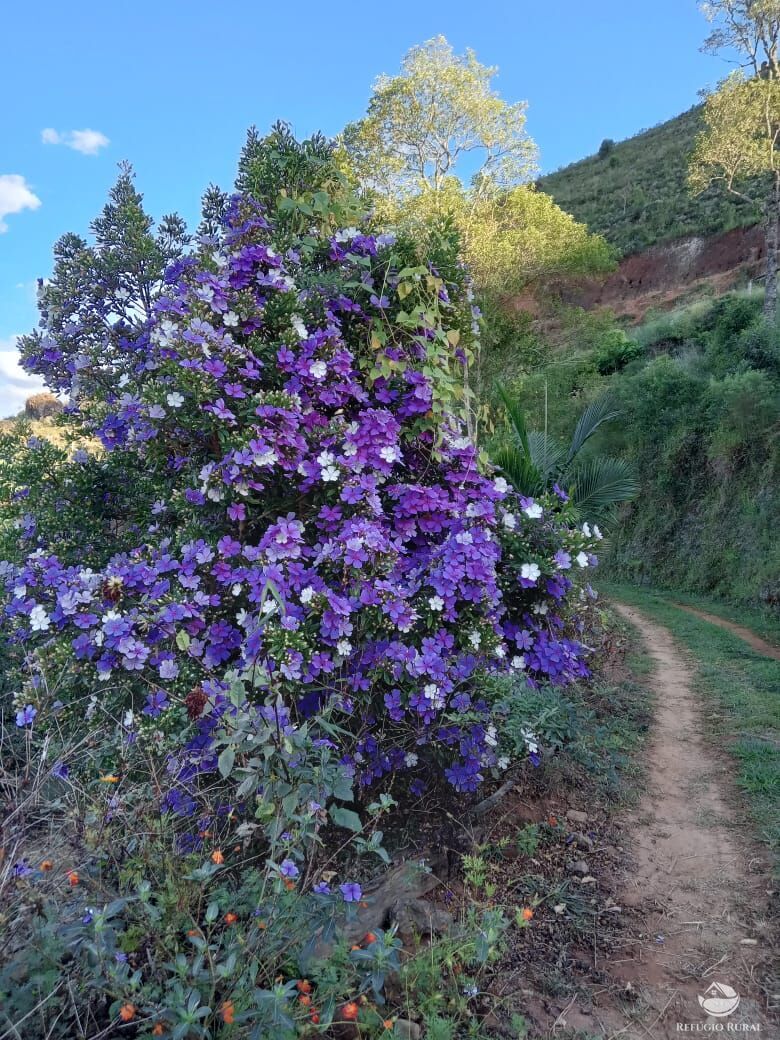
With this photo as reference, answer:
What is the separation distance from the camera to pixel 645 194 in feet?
114

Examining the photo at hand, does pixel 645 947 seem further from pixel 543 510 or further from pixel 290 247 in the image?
pixel 290 247

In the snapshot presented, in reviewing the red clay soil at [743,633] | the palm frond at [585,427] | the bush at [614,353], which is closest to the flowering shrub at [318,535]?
the palm frond at [585,427]

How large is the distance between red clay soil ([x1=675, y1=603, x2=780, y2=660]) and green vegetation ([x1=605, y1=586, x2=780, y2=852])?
0.50 ft

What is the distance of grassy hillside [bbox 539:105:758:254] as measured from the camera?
29.3 metres

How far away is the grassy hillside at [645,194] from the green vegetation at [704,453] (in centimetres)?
1426

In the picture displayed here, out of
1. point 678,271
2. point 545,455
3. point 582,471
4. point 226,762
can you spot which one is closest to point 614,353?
point 678,271

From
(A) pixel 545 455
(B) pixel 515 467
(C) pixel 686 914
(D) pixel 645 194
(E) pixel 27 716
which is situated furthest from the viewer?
(D) pixel 645 194

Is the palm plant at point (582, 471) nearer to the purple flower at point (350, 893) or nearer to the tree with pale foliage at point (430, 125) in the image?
the purple flower at point (350, 893)

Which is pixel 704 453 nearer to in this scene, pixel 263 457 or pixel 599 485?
pixel 599 485

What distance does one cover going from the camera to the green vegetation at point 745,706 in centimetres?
353

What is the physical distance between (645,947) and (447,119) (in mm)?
17630

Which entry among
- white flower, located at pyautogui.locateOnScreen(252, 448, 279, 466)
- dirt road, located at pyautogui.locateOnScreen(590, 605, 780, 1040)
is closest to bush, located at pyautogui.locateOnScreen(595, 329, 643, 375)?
dirt road, located at pyautogui.locateOnScreen(590, 605, 780, 1040)

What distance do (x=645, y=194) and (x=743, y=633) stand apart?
111 feet

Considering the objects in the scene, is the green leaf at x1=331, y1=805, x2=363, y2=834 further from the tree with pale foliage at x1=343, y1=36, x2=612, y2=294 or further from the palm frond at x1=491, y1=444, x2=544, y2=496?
the tree with pale foliage at x1=343, y1=36, x2=612, y2=294
